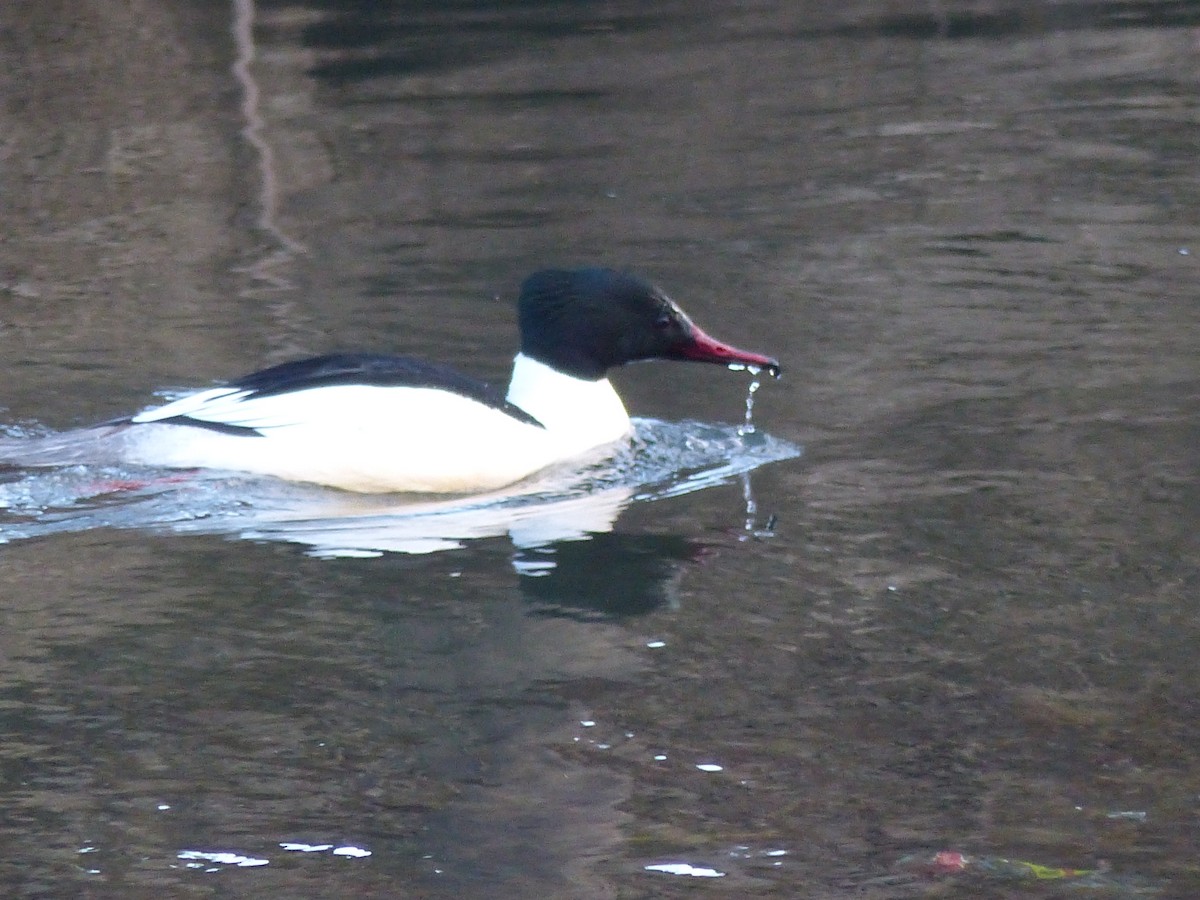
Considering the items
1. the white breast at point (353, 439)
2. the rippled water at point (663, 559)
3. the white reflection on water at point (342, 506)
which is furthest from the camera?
the white breast at point (353, 439)

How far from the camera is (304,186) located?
12922 millimetres

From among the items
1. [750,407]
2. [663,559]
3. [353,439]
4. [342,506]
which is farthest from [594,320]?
[663,559]

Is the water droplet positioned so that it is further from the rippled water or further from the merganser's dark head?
the merganser's dark head

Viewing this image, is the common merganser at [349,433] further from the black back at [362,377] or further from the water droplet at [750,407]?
the water droplet at [750,407]

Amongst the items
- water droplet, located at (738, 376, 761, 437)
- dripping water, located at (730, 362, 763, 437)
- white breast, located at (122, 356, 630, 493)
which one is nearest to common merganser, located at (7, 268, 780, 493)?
white breast, located at (122, 356, 630, 493)

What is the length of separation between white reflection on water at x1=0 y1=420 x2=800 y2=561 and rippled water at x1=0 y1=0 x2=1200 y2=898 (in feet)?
0.07

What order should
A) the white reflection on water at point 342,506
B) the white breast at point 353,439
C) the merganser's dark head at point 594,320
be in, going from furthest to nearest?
the merganser's dark head at point 594,320 < the white breast at point 353,439 < the white reflection on water at point 342,506

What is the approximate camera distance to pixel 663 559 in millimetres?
6227

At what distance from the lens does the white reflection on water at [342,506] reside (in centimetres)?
650

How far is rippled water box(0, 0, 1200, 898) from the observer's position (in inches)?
172

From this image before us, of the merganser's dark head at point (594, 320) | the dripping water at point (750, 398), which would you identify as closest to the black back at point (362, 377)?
the merganser's dark head at point (594, 320)

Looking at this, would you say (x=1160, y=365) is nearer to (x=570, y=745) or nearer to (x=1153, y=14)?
(x=570, y=745)

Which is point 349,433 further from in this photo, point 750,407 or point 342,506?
point 750,407

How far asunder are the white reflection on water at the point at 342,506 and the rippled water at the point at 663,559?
0.02 metres
